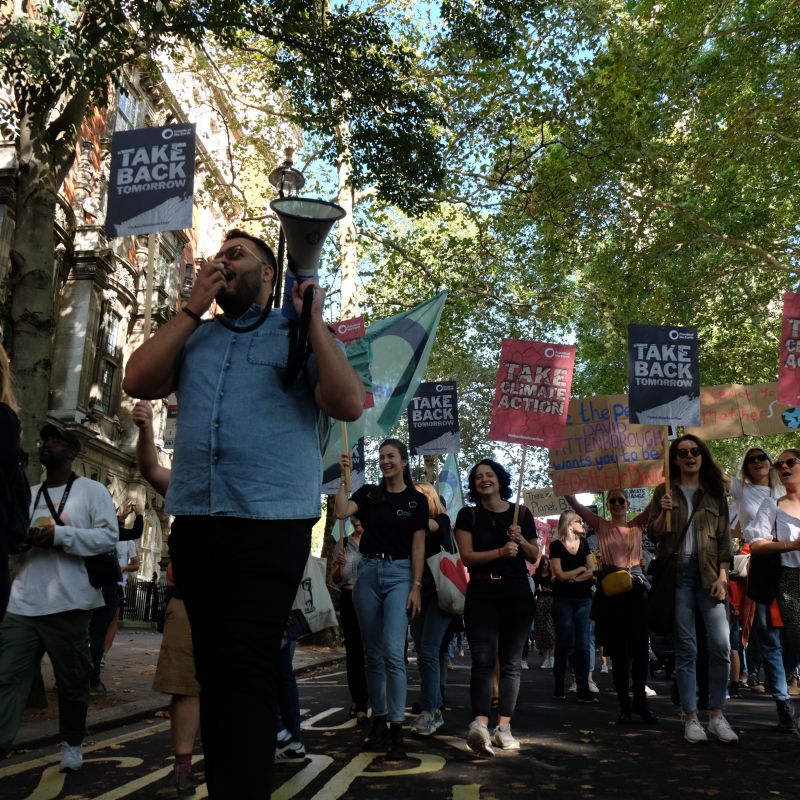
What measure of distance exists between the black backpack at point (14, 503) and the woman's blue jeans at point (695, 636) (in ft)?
17.4

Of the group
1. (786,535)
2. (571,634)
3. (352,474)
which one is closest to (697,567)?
(786,535)

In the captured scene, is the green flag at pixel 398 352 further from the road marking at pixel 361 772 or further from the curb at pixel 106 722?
the road marking at pixel 361 772

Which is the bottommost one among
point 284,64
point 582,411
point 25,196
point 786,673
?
point 786,673

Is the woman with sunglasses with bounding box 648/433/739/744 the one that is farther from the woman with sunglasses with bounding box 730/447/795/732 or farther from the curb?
the curb

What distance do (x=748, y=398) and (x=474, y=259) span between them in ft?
32.4

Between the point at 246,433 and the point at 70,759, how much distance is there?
12.6ft

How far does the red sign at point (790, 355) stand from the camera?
12.3 metres

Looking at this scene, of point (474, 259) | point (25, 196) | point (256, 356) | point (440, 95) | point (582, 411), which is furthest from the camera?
point (474, 259)

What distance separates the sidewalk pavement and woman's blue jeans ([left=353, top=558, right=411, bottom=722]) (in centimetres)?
239

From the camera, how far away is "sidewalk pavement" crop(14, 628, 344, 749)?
301 inches

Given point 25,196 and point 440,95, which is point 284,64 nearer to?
point 25,196

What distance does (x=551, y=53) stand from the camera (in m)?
18.1

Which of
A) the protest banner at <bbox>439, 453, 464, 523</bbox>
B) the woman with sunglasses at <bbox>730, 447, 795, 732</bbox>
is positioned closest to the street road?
the woman with sunglasses at <bbox>730, 447, 795, 732</bbox>

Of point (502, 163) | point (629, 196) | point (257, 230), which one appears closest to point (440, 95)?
point (502, 163)
